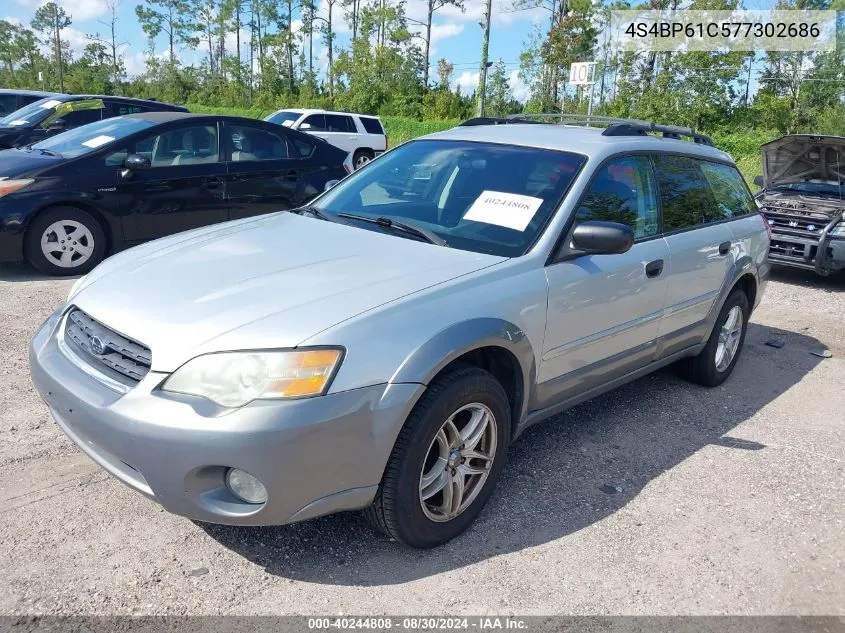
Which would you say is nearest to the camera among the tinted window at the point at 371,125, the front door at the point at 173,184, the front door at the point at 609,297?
the front door at the point at 609,297

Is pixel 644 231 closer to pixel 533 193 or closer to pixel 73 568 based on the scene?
pixel 533 193

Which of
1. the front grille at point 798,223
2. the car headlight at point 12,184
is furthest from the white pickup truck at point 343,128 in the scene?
the car headlight at point 12,184

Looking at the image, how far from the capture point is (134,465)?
2.45 metres

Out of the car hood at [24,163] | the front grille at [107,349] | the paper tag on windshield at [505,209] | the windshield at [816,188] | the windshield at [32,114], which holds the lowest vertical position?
the front grille at [107,349]

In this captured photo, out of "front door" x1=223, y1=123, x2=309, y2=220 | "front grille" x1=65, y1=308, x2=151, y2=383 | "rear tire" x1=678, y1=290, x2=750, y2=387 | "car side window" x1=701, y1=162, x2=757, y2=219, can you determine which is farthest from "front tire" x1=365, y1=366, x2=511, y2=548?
"front door" x1=223, y1=123, x2=309, y2=220

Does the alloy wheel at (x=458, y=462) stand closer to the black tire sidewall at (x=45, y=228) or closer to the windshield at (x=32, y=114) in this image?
the black tire sidewall at (x=45, y=228)

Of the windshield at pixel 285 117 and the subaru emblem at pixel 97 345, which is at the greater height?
the windshield at pixel 285 117

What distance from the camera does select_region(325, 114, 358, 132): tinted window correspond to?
18.7m

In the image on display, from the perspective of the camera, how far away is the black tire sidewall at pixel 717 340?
4.81 m

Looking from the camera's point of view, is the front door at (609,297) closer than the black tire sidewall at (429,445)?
No

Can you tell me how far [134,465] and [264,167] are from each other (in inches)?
225

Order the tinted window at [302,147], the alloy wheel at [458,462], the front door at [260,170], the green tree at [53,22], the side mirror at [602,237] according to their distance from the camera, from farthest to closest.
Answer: the green tree at [53,22]
the tinted window at [302,147]
the front door at [260,170]
the side mirror at [602,237]
the alloy wheel at [458,462]

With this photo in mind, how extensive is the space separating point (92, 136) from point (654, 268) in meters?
5.79

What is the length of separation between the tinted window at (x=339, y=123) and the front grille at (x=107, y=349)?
16.6 metres
